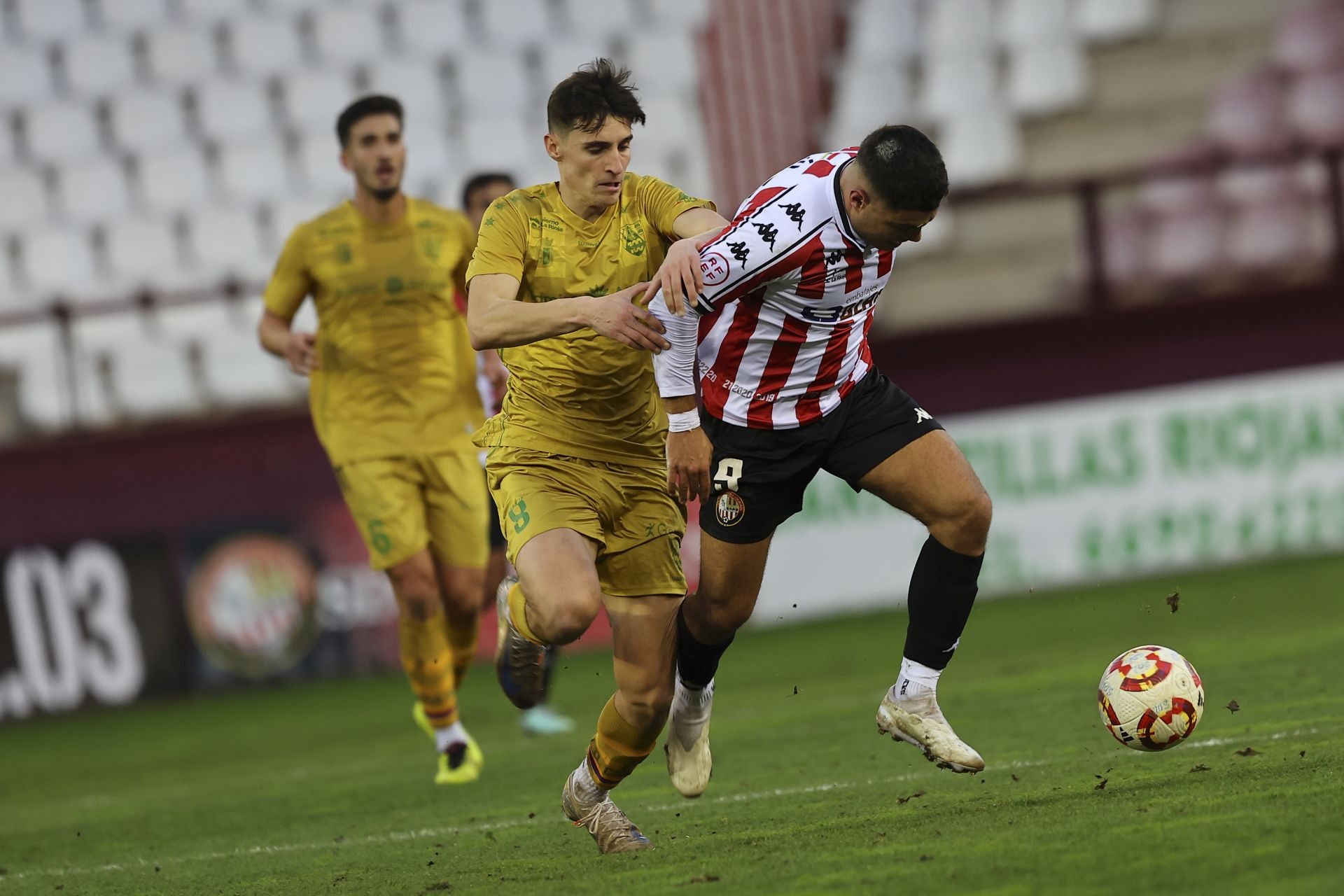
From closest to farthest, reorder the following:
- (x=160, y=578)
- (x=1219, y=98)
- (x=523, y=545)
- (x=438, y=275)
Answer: (x=523, y=545) < (x=438, y=275) < (x=160, y=578) < (x=1219, y=98)

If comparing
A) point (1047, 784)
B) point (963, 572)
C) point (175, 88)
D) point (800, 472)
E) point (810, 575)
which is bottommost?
point (810, 575)

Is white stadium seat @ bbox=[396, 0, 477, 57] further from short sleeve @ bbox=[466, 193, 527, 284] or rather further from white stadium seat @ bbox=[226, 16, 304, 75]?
short sleeve @ bbox=[466, 193, 527, 284]

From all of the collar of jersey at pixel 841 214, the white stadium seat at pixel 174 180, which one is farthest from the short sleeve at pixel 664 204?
the white stadium seat at pixel 174 180

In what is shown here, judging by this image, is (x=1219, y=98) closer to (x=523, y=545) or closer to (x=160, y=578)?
(x=160, y=578)

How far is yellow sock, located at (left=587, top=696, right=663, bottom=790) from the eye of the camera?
214 inches

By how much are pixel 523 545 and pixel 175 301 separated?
8.17 meters

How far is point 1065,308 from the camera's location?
519 inches

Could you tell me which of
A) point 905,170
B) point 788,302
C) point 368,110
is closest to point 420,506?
point 368,110

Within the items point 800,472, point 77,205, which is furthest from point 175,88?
point 800,472

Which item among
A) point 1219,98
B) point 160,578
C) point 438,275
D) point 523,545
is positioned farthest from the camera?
point 1219,98

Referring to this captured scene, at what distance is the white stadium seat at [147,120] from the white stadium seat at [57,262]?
3.57 ft

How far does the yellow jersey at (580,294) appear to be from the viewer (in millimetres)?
5484

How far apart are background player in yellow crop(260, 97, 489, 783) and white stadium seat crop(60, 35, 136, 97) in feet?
29.2

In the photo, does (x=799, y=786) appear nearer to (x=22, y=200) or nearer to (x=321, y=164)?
(x=321, y=164)
